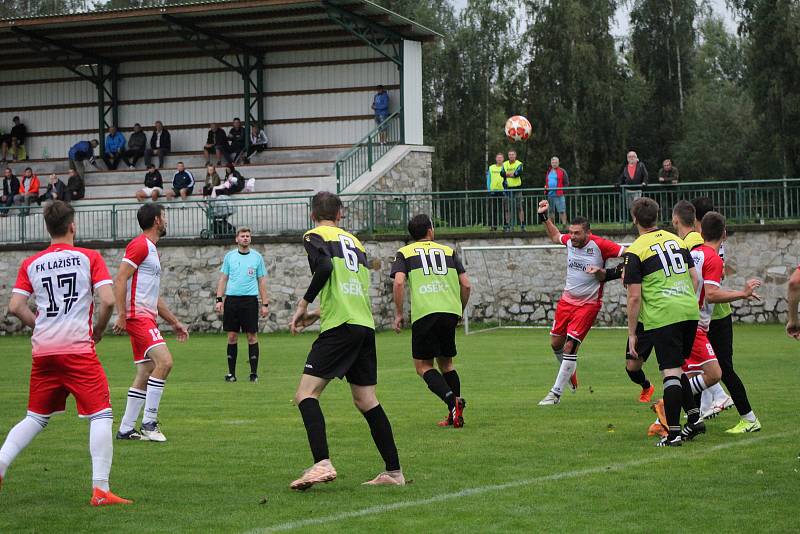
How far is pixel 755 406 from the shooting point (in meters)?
12.6

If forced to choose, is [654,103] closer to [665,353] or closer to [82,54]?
[82,54]

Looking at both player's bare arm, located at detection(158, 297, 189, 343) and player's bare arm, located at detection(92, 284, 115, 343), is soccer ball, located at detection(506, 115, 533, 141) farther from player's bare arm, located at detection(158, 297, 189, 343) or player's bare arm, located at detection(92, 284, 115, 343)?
player's bare arm, located at detection(92, 284, 115, 343)

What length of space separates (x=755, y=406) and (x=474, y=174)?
155ft

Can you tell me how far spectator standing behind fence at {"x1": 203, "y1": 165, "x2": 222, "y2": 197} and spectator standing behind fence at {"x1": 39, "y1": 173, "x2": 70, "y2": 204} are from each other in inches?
158

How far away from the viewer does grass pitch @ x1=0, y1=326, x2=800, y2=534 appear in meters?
7.30

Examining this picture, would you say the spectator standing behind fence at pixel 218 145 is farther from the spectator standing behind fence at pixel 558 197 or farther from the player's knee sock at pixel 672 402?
the player's knee sock at pixel 672 402

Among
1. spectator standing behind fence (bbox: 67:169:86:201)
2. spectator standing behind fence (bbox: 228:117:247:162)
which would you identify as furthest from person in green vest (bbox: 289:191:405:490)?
spectator standing behind fence (bbox: 228:117:247:162)

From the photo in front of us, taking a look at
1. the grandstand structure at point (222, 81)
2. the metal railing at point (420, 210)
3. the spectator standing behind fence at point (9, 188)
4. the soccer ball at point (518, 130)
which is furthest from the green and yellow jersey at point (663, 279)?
the spectator standing behind fence at point (9, 188)

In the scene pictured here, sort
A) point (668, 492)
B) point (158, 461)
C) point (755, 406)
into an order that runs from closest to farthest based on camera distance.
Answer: point (668, 492) → point (158, 461) → point (755, 406)

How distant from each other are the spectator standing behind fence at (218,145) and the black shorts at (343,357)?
27.9m

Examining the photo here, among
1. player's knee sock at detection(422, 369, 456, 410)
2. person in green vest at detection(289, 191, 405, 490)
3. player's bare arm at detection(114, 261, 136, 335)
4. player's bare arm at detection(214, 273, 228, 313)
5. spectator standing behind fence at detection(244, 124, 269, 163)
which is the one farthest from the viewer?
spectator standing behind fence at detection(244, 124, 269, 163)

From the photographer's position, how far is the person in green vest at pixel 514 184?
95.9 feet

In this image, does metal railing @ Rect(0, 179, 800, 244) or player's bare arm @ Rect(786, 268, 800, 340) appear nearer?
player's bare arm @ Rect(786, 268, 800, 340)

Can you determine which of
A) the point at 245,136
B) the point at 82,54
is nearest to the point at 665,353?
the point at 245,136
